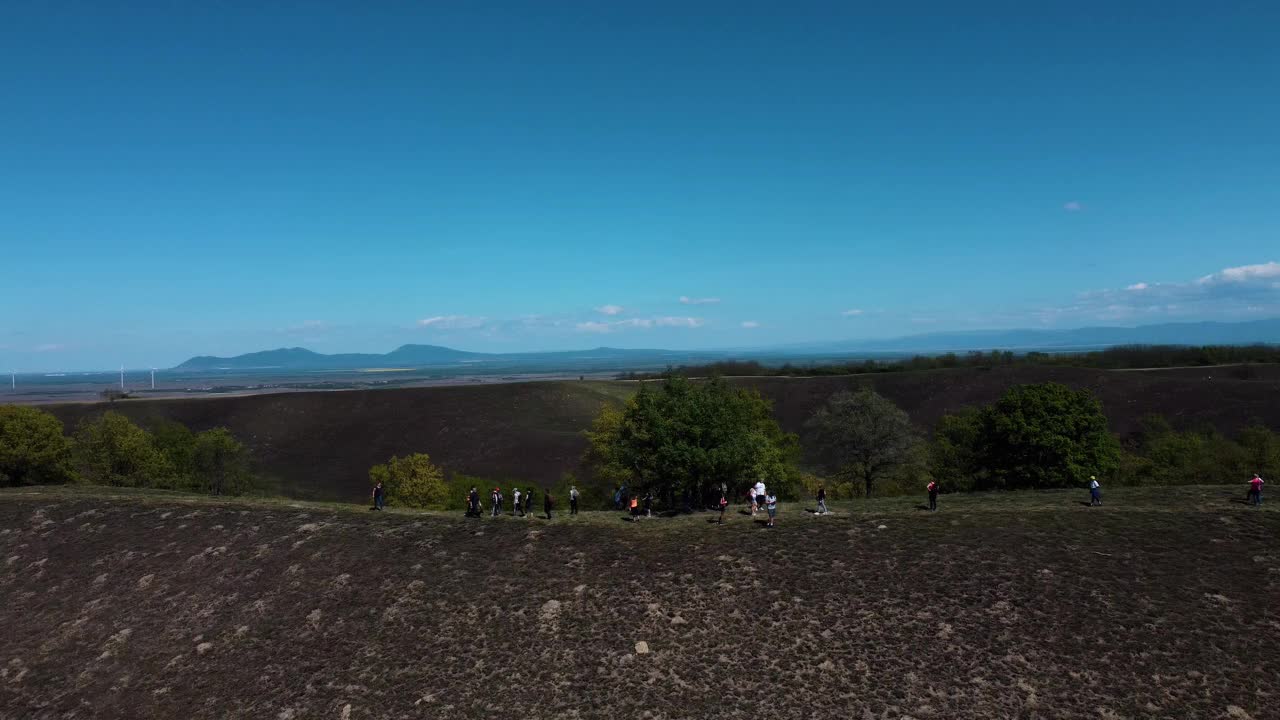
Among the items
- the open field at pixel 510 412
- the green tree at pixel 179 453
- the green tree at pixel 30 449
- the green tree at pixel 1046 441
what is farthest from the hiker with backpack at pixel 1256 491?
the green tree at pixel 179 453

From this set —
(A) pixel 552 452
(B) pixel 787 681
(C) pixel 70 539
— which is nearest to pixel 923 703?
(B) pixel 787 681

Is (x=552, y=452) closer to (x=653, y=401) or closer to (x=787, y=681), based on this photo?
(x=653, y=401)

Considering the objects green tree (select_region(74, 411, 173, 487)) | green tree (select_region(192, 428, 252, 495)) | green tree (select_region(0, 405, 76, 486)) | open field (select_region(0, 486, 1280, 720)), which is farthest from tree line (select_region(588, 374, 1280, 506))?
green tree (select_region(0, 405, 76, 486))

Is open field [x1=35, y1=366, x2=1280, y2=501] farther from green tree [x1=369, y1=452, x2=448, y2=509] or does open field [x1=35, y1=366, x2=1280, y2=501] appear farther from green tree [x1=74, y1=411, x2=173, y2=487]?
green tree [x1=74, y1=411, x2=173, y2=487]

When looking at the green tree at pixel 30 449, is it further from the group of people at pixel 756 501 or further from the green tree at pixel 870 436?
the green tree at pixel 870 436

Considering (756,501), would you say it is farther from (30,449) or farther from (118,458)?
(118,458)

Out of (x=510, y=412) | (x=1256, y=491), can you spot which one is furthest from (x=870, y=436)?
(x=510, y=412)
